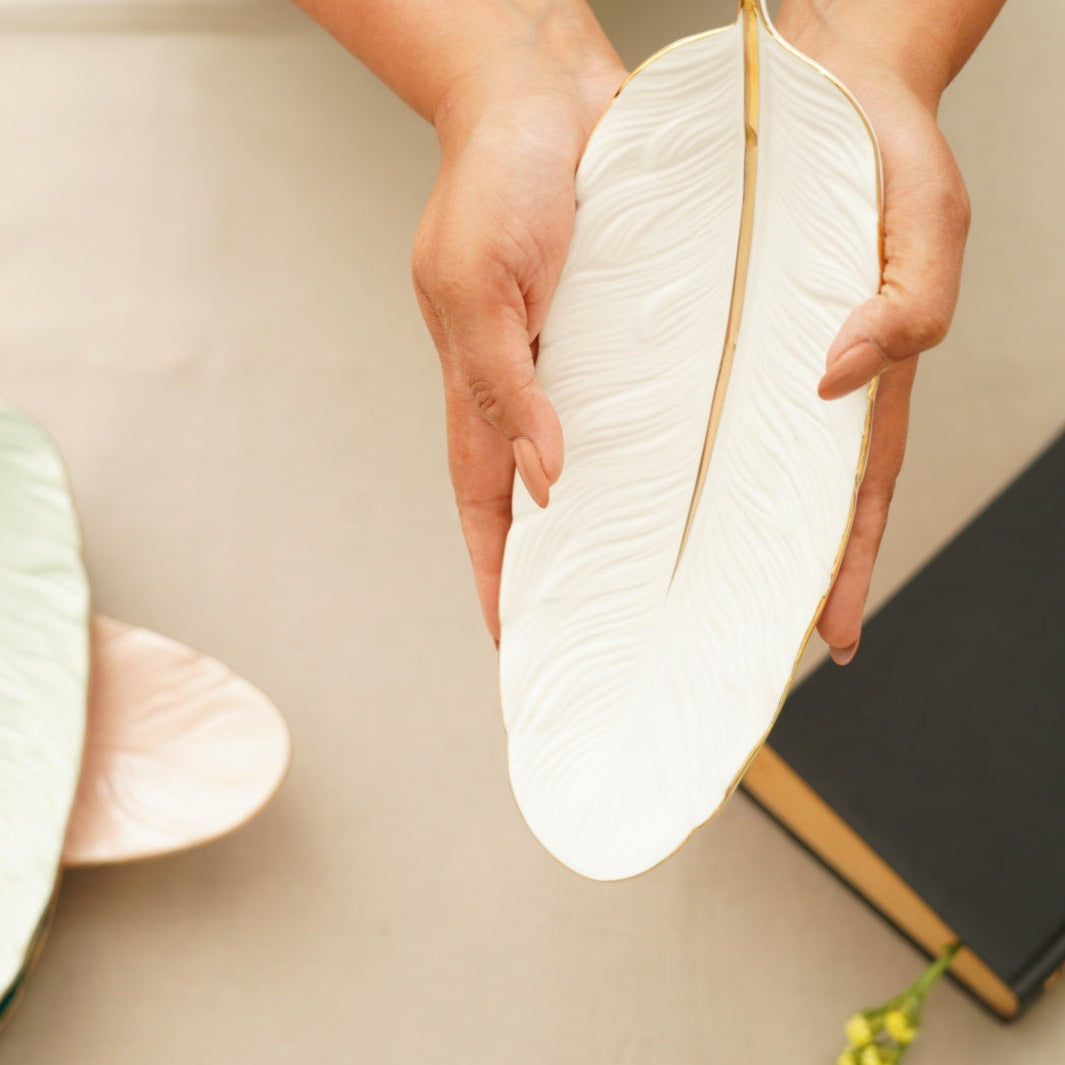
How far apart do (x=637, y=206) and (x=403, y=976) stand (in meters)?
0.54

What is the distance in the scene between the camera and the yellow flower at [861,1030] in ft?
2.44

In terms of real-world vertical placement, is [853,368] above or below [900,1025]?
above

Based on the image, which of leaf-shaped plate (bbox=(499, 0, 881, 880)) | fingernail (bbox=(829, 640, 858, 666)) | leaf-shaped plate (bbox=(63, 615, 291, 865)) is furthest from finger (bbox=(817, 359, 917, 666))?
leaf-shaped plate (bbox=(63, 615, 291, 865))

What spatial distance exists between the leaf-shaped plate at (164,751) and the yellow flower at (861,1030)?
1.35 feet

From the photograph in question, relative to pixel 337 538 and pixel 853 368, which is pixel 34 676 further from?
pixel 853 368

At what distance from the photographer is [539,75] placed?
0.77 metres

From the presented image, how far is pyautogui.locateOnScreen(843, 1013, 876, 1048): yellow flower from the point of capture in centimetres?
74

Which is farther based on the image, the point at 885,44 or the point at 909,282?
the point at 885,44

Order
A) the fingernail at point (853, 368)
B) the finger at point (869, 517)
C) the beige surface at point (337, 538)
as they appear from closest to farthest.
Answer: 1. the fingernail at point (853, 368)
2. the finger at point (869, 517)
3. the beige surface at point (337, 538)

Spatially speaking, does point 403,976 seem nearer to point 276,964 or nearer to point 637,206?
point 276,964

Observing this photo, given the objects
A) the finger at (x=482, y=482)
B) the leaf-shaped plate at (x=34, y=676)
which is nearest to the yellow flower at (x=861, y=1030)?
the finger at (x=482, y=482)

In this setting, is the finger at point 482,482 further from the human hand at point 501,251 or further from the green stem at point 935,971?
the green stem at point 935,971

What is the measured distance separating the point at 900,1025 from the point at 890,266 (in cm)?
48

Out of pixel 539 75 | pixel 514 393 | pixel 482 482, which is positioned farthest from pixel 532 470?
pixel 539 75
